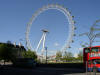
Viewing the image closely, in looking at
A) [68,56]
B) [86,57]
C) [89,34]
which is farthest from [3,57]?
[68,56]

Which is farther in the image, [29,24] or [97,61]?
[29,24]

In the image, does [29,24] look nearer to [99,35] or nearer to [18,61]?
[18,61]

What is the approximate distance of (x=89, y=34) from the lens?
2031 centimetres

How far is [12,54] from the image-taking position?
60531 mm

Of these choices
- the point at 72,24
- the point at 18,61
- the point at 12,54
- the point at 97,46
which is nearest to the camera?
the point at 97,46

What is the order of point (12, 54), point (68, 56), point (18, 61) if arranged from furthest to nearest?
point (68, 56) → point (12, 54) → point (18, 61)

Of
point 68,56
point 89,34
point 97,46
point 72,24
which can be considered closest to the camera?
point 89,34

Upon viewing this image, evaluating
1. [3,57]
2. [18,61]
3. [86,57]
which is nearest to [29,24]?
[3,57]

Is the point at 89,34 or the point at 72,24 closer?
the point at 89,34

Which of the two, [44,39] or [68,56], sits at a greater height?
[44,39]

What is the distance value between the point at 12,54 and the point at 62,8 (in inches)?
855

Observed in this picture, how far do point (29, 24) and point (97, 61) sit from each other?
3905 centimetres

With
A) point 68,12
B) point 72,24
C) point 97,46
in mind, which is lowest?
point 97,46

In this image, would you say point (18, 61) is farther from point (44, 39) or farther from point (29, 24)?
point (44, 39)
